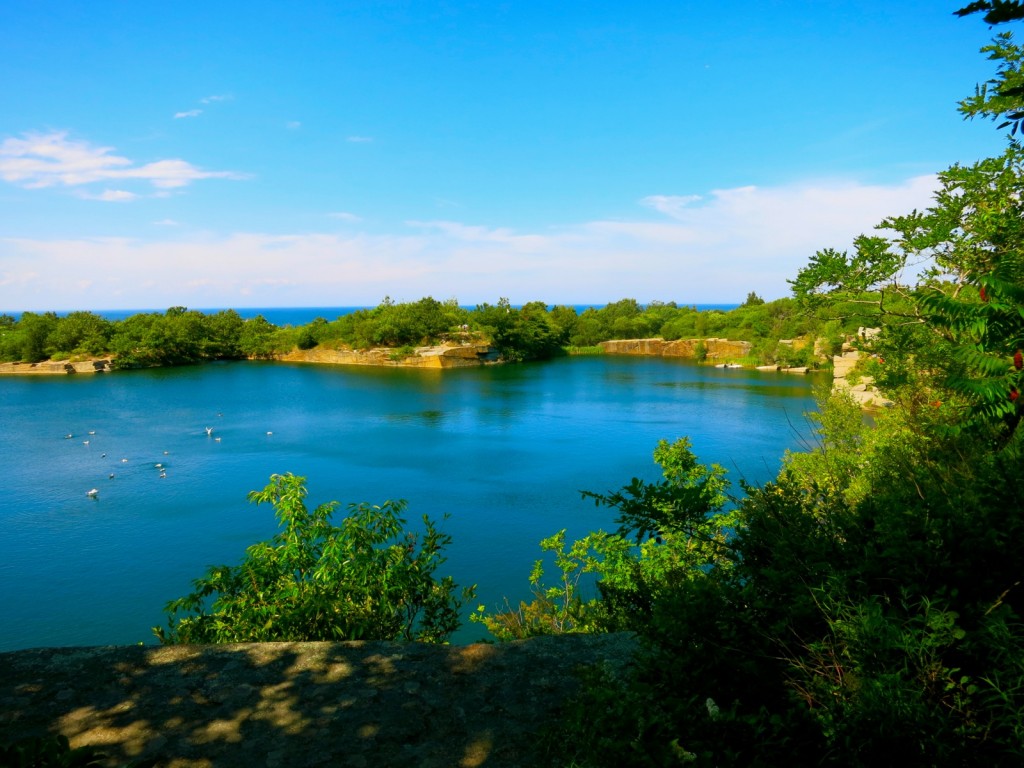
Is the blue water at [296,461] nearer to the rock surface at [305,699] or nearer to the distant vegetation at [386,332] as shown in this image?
the rock surface at [305,699]

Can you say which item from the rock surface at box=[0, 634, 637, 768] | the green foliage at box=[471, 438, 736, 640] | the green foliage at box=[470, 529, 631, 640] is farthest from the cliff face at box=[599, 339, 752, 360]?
the rock surface at box=[0, 634, 637, 768]

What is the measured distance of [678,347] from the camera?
7481 centimetres

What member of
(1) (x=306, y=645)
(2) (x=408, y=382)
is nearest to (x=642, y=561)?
(1) (x=306, y=645)

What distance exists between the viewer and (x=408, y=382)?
51.7m

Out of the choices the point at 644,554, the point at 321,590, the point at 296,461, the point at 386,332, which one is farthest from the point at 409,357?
the point at 321,590

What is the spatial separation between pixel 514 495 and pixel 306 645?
57.7 ft

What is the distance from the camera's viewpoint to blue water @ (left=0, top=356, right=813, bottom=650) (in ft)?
48.8

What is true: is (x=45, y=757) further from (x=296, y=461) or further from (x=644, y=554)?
(x=296, y=461)

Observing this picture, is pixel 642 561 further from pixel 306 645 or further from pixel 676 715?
pixel 676 715

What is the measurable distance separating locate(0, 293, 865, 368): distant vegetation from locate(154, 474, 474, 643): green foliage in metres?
51.2

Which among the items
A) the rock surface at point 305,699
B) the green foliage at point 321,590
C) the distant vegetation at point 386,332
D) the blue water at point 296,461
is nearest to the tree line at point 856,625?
the rock surface at point 305,699

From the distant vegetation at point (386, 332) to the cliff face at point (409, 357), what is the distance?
1.43 metres

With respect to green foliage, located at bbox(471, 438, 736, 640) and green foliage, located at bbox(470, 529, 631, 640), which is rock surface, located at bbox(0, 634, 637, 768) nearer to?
green foliage, located at bbox(471, 438, 736, 640)

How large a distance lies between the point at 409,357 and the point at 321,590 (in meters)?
57.6
